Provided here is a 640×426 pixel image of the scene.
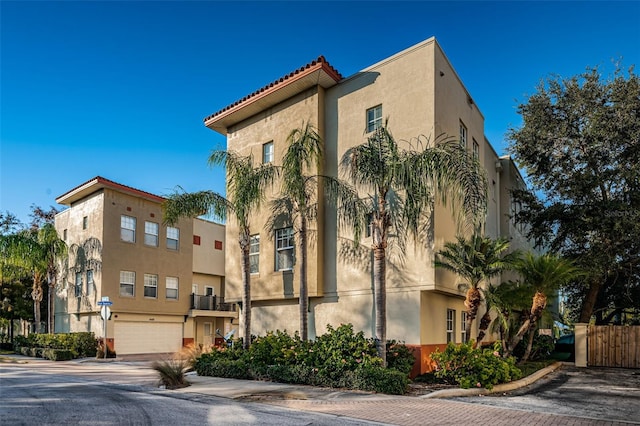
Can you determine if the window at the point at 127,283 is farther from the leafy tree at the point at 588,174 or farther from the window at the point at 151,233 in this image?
the leafy tree at the point at 588,174

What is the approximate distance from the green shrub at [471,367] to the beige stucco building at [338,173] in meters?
1.47

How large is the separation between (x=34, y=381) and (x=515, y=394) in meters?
14.2

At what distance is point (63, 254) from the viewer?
99.7 feet

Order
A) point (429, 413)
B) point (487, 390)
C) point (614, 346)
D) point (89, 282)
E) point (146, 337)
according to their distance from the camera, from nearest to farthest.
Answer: point (429, 413) < point (487, 390) < point (614, 346) < point (89, 282) < point (146, 337)

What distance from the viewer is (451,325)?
1791 cm

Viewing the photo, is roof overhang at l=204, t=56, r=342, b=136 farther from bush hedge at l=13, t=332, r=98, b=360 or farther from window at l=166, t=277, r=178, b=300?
bush hedge at l=13, t=332, r=98, b=360

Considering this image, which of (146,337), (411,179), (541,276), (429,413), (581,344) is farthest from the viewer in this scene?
(146,337)

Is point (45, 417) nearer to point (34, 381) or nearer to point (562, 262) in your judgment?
point (34, 381)

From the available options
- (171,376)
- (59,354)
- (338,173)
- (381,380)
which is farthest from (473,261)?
(59,354)

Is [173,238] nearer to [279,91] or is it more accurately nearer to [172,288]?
[172,288]

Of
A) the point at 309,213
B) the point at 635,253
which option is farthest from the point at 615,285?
the point at 309,213

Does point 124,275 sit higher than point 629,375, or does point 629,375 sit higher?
point 124,275

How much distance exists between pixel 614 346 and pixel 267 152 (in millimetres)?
16331

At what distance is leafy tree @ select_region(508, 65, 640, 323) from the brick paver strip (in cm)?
1353
